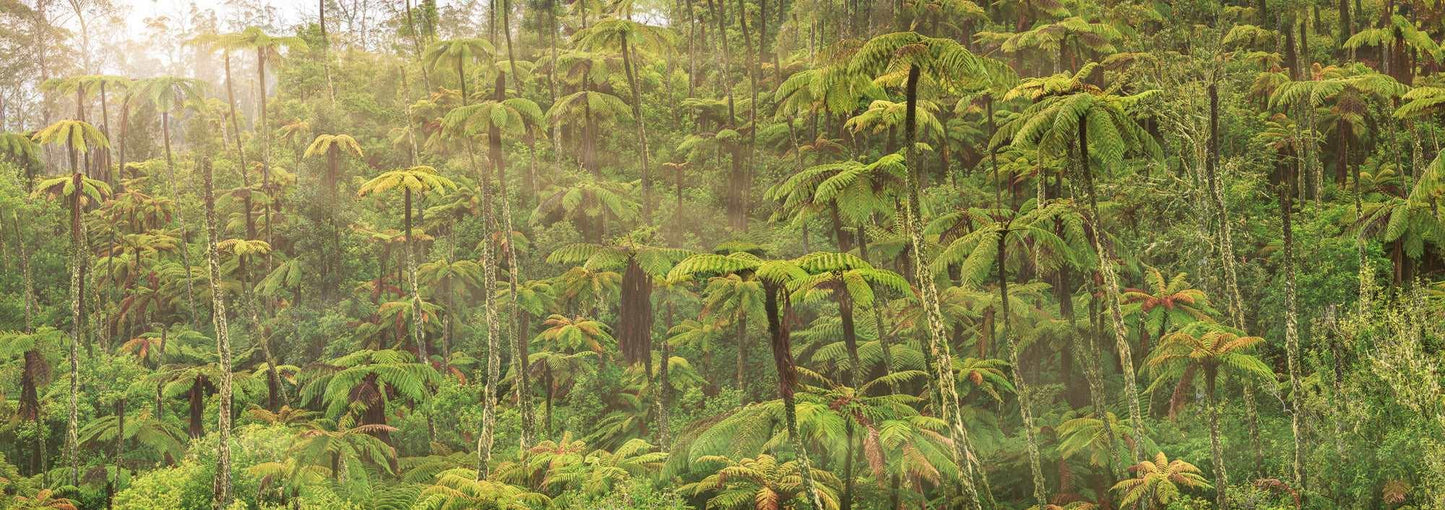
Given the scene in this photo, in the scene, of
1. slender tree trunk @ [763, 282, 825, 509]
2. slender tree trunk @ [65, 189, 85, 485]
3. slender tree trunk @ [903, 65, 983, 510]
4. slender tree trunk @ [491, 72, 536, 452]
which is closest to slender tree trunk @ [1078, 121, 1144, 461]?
slender tree trunk @ [903, 65, 983, 510]

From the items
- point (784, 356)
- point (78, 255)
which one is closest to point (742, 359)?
point (784, 356)

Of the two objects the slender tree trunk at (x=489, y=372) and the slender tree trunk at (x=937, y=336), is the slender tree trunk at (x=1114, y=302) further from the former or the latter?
the slender tree trunk at (x=489, y=372)

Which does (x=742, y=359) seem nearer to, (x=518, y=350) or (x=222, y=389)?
(x=518, y=350)

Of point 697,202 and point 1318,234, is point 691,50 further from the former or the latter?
point 1318,234

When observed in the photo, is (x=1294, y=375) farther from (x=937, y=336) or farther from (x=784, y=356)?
(x=784, y=356)

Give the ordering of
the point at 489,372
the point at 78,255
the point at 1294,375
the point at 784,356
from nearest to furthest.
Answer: the point at 784,356
the point at 1294,375
the point at 489,372
the point at 78,255

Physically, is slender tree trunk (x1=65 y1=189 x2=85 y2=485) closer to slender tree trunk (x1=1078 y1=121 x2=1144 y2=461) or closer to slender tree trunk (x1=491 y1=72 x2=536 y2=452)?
slender tree trunk (x1=491 y1=72 x2=536 y2=452)

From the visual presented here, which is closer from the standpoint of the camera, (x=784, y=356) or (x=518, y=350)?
(x=784, y=356)

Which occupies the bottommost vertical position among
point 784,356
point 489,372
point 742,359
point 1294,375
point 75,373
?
point 75,373

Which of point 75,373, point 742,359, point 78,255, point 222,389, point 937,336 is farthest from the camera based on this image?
point 78,255

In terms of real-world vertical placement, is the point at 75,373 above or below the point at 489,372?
below

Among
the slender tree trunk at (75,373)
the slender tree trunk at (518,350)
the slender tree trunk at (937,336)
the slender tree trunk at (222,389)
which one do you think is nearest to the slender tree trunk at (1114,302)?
the slender tree trunk at (937,336)

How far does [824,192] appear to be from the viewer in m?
15.4

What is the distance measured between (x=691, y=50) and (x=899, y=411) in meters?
24.0
